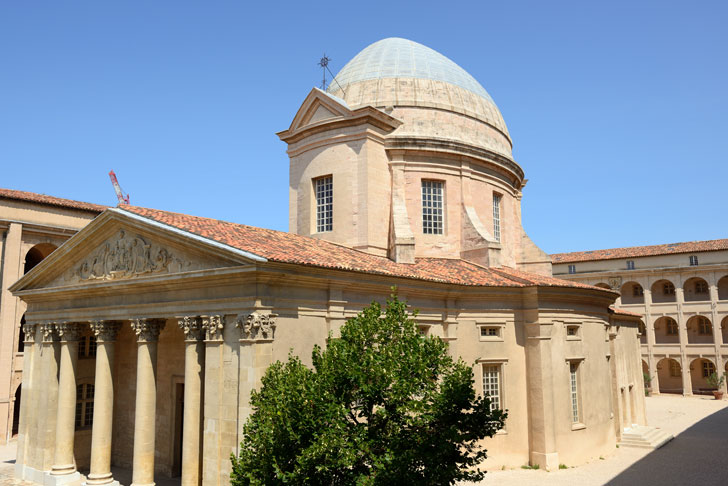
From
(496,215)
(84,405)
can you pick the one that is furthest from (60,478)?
(496,215)

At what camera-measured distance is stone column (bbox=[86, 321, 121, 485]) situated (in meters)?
19.3

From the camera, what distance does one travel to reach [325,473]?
12.1m

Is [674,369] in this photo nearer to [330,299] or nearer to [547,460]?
[547,460]

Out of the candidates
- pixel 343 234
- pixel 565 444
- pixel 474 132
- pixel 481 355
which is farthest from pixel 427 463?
pixel 474 132

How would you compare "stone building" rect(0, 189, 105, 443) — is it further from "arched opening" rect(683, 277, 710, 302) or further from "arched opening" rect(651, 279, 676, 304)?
"arched opening" rect(683, 277, 710, 302)

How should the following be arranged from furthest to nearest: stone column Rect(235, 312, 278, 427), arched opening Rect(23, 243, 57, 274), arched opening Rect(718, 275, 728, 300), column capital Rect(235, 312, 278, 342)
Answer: arched opening Rect(718, 275, 728, 300), arched opening Rect(23, 243, 57, 274), column capital Rect(235, 312, 278, 342), stone column Rect(235, 312, 278, 427)

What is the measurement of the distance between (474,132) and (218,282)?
57.7 feet

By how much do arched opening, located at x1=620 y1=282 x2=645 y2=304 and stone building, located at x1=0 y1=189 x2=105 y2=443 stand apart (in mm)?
51239

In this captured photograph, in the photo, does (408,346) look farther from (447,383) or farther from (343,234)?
(343,234)

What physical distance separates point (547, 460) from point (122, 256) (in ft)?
57.6

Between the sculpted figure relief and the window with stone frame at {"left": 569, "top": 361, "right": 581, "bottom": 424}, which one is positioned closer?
the sculpted figure relief

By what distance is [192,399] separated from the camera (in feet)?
55.9

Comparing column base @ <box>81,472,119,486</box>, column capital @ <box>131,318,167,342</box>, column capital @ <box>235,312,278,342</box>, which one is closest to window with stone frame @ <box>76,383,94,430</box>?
column base @ <box>81,472,119,486</box>

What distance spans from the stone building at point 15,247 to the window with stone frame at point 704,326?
5528cm
